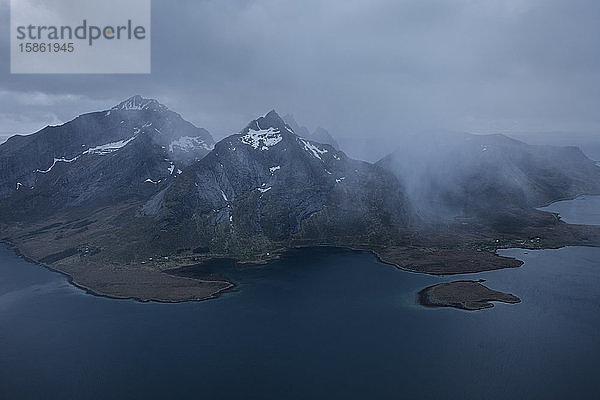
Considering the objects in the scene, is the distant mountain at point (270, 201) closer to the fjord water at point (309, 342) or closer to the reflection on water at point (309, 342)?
the reflection on water at point (309, 342)

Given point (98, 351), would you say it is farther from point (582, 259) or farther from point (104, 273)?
point (582, 259)

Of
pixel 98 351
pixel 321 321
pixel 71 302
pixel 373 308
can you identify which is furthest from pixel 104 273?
pixel 373 308

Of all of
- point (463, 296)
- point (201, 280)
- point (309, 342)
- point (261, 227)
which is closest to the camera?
point (309, 342)

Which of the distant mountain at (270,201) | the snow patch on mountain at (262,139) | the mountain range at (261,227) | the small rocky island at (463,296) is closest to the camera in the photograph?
the small rocky island at (463,296)

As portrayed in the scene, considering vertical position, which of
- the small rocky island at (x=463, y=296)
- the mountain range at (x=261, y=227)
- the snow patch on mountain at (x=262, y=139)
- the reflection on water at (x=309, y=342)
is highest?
the snow patch on mountain at (x=262, y=139)

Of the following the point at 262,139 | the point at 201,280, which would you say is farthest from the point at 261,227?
the point at 262,139

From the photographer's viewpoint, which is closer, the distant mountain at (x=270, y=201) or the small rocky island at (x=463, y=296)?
the small rocky island at (x=463, y=296)

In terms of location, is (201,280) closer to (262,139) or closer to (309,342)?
(309,342)

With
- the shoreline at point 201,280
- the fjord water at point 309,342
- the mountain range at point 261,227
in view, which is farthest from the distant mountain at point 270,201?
the fjord water at point 309,342
